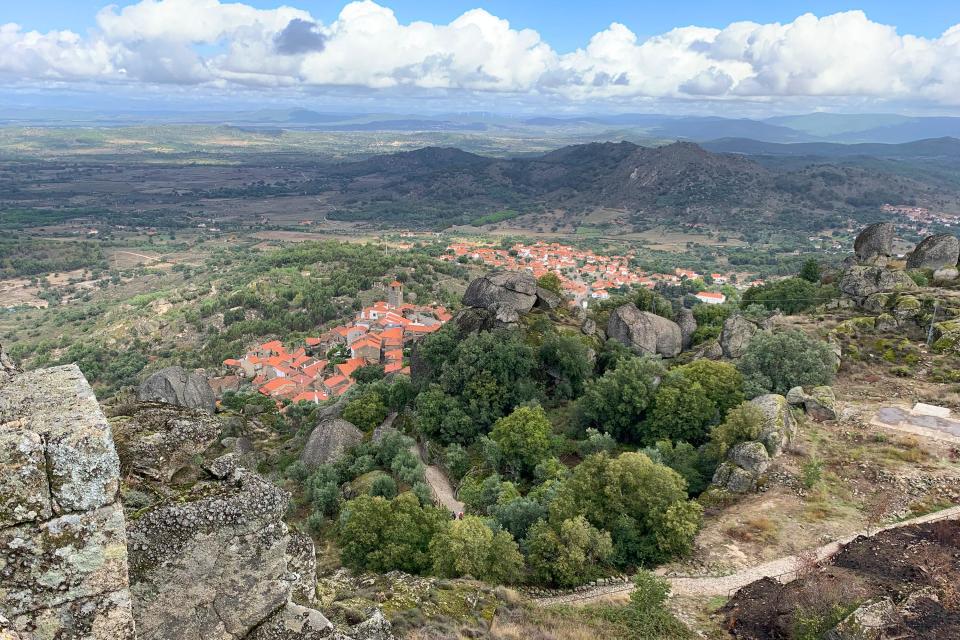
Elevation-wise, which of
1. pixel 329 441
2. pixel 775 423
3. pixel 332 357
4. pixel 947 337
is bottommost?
pixel 332 357

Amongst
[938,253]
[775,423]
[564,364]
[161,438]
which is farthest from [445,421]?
[938,253]

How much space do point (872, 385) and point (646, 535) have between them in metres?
17.5

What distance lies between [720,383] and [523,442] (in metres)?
10.2

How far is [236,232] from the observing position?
587 ft

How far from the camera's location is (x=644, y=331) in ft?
129

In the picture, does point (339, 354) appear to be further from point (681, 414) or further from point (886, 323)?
point (886, 323)

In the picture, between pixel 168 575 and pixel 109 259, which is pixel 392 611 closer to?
pixel 168 575

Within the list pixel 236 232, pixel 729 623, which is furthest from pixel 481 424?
pixel 236 232

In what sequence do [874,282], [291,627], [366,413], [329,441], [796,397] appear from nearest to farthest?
1. [291,627]
2. [796,397]
3. [329,441]
4. [366,413]
5. [874,282]

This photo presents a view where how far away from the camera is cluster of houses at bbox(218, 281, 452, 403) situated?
56469 millimetres

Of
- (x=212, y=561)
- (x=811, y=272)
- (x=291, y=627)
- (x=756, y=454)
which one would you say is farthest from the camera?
(x=811, y=272)

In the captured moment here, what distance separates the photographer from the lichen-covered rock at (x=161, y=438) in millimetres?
8094

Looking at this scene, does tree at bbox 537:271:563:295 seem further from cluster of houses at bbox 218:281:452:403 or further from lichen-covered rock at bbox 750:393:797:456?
lichen-covered rock at bbox 750:393:797:456

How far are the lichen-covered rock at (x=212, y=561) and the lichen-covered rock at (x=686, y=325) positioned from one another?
3802 cm
